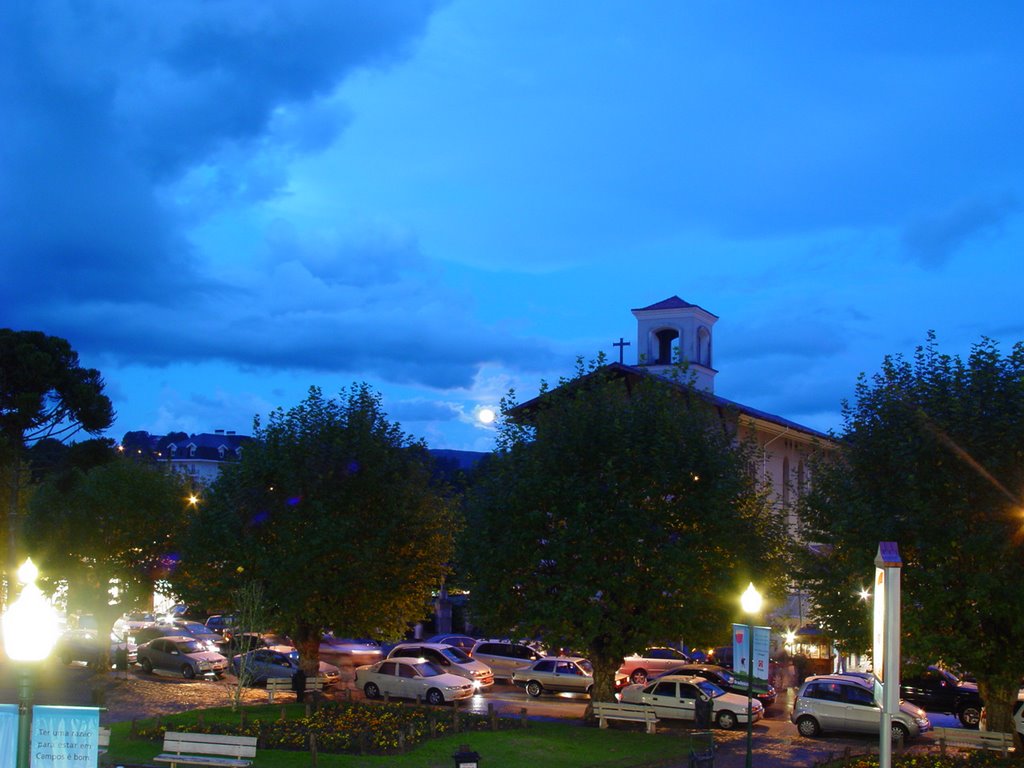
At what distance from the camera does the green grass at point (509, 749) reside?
2425 cm

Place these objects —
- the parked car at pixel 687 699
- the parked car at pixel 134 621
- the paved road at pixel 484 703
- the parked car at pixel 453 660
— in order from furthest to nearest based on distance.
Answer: the parked car at pixel 134 621
the parked car at pixel 453 660
the parked car at pixel 687 699
the paved road at pixel 484 703

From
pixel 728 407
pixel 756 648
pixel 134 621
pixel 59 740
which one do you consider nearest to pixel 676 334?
pixel 728 407

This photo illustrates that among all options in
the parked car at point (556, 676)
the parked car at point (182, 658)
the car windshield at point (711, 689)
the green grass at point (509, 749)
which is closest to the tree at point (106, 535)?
the parked car at point (182, 658)

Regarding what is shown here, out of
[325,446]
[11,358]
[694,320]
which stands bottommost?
[325,446]

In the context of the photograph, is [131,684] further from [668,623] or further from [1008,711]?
[1008,711]

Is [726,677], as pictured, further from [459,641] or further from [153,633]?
[153,633]

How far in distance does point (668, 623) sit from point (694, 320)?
27925 mm

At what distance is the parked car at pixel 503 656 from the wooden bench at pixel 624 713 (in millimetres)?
14027

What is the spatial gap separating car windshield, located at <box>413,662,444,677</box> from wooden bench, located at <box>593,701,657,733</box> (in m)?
8.33

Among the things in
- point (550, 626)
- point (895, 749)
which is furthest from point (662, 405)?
point (895, 749)

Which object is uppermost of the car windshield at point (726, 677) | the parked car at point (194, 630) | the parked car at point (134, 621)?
the car windshield at point (726, 677)

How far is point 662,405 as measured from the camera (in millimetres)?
32875

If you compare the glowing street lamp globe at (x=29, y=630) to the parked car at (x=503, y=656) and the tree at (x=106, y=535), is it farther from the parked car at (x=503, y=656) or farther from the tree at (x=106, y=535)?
the tree at (x=106, y=535)

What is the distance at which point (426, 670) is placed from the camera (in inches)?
1483
